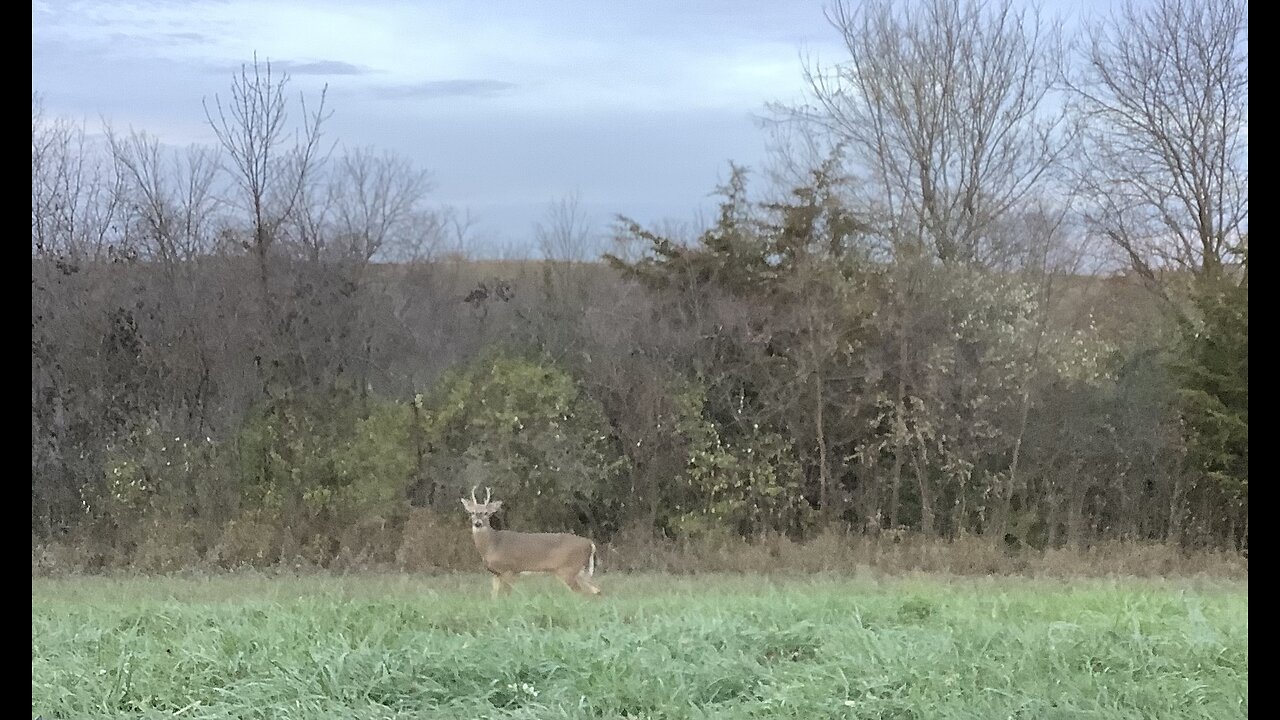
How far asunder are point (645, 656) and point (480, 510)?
2.05 m

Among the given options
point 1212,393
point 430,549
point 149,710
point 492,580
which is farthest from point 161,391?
point 1212,393

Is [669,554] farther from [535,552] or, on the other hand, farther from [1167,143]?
[1167,143]

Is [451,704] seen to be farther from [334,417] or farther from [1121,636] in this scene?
[334,417]

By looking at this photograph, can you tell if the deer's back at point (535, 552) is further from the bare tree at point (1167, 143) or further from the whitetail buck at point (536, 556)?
the bare tree at point (1167, 143)

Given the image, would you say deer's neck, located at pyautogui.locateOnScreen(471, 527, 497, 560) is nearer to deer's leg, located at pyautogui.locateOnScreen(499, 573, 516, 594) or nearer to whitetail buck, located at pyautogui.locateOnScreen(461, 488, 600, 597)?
whitetail buck, located at pyautogui.locateOnScreen(461, 488, 600, 597)

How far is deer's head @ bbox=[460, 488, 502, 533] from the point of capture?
16.6ft

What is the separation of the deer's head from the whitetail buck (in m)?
0.08

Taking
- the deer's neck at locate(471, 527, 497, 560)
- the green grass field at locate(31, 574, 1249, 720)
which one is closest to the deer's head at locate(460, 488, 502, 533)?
the deer's neck at locate(471, 527, 497, 560)

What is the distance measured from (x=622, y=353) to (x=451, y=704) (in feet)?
10.2

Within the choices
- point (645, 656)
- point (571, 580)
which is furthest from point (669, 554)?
point (645, 656)

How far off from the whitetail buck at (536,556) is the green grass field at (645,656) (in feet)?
1.10

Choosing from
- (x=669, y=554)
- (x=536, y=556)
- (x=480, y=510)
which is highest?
(x=480, y=510)

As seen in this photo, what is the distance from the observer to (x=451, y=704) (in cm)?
309

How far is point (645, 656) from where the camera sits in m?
3.35
